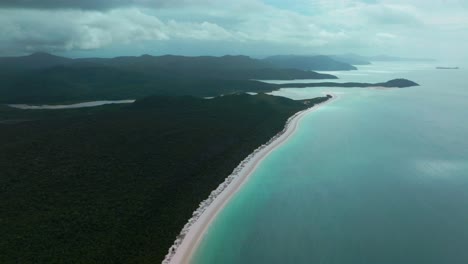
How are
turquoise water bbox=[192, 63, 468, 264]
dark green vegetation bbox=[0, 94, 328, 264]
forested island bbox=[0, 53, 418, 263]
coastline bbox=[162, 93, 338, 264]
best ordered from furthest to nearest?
1. turquoise water bbox=[192, 63, 468, 264]
2. coastline bbox=[162, 93, 338, 264]
3. forested island bbox=[0, 53, 418, 263]
4. dark green vegetation bbox=[0, 94, 328, 264]

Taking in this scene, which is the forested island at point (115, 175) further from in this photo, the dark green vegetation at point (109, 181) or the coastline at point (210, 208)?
the coastline at point (210, 208)

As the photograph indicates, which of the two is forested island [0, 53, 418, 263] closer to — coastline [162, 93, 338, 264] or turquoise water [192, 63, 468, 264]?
coastline [162, 93, 338, 264]

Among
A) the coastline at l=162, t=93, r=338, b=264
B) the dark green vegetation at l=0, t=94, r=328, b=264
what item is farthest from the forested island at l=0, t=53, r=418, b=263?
the coastline at l=162, t=93, r=338, b=264

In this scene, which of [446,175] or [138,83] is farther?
[138,83]

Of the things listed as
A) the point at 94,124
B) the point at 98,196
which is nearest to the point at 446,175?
the point at 98,196

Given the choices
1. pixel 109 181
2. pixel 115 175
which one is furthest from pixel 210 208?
pixel 115 175

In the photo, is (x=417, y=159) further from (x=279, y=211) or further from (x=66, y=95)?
(x=66, y=95)
